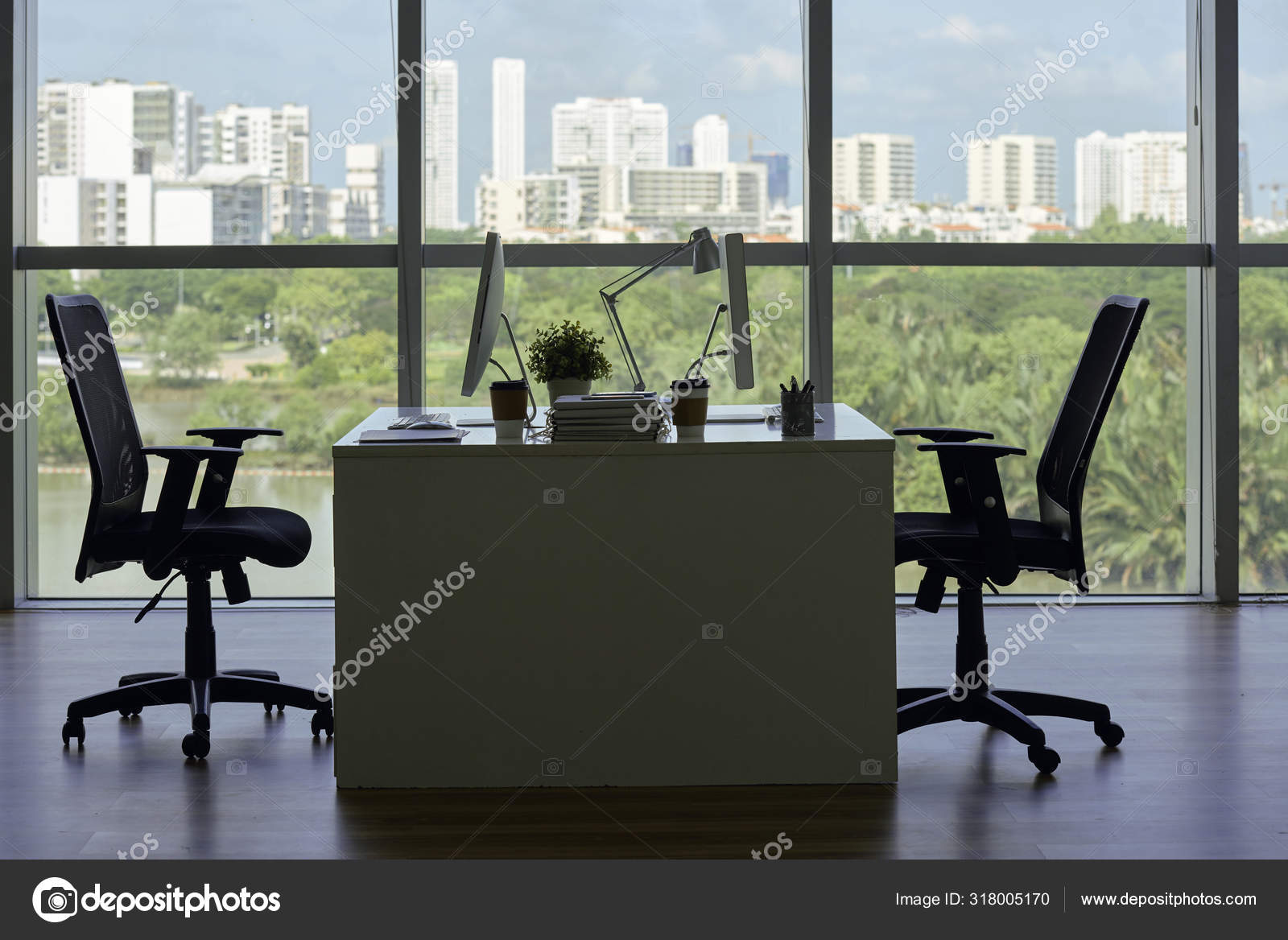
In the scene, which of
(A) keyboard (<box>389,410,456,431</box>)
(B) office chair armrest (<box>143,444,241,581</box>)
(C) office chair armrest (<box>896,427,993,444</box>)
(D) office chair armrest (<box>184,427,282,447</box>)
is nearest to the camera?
(B) office chair armrest (<box>143,444,241,581</box>)

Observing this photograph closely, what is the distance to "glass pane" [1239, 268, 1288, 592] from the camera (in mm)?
4957

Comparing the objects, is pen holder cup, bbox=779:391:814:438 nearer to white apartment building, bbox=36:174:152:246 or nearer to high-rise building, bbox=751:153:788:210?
high-rise building, bbox=751:153:788:210

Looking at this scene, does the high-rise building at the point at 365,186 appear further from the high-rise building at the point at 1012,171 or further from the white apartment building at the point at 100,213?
the high-rise building at the point at 1012,171

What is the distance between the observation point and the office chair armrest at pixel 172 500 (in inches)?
126

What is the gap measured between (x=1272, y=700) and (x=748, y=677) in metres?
1.69

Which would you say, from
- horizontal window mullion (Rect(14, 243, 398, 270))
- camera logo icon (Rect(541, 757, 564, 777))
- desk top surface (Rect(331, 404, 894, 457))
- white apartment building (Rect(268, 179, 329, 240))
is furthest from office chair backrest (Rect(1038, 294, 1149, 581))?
white apartment building (Rect(268, 179, 329, 240))

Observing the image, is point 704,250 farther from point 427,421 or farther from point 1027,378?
point 1027,378

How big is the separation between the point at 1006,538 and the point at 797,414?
597mm

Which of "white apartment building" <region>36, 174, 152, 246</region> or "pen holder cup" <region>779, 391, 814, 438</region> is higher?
"white apartment building" <region>36, 174, 152, 246</region>

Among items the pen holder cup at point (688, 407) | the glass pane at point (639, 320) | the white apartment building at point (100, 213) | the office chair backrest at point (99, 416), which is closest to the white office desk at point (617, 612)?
the pen holder cup at point (688, 407)

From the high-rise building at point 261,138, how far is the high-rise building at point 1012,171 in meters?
2.54

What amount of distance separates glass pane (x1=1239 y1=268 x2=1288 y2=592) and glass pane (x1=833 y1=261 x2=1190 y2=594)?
9.3 inches
